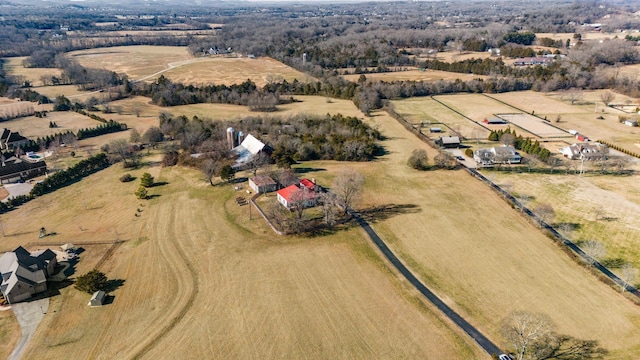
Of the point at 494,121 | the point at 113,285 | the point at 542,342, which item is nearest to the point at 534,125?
the point at 494,121

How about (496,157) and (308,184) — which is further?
(496,157)

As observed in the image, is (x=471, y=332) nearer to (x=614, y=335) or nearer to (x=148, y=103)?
(x=614, y=335)

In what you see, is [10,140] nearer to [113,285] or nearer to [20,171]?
[20,171]

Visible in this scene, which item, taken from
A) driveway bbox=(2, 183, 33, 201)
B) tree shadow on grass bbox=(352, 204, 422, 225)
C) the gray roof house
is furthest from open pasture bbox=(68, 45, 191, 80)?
tree shadow on grass bbox=(352, 204, 422, 225)

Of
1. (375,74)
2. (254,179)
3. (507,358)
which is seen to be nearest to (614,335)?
(507,358)

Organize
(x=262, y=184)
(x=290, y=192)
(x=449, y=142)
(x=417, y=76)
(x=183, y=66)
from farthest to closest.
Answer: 1. (x=183, y=66)
2. (x=417, y=76)
3. (x=449, y=142)
4. (x=262, y=184)
5. (x=290, y=192)

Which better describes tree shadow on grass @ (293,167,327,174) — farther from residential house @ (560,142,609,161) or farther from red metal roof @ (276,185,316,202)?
residential house @ (560,142,609,161)

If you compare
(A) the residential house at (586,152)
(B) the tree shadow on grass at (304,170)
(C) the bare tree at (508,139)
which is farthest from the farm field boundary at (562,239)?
(B) the tree shadow on grass at (304,170)
